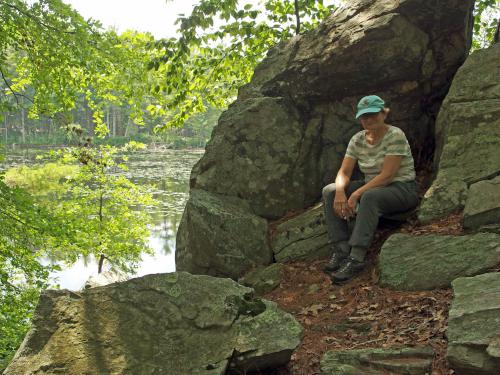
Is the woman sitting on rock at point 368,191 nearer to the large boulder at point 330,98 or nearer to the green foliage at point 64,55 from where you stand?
the large boulder at point 330,98

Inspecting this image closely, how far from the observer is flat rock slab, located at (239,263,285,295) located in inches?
241

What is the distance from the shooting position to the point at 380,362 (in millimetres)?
3422

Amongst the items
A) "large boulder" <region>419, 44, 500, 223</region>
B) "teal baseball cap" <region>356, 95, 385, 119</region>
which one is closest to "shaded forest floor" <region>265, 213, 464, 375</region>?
"large boulder" <region>419, 44, 500, 223</region>

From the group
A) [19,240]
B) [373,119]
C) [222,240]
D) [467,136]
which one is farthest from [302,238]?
[19,240]

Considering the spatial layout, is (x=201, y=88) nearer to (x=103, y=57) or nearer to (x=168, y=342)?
(x=103, y=57)

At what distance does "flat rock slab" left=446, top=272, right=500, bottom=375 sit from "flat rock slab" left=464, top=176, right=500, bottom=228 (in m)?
1.19

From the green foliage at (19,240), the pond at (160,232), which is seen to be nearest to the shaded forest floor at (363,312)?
the green foliage at (19,240)

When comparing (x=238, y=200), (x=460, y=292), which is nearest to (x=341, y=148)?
(x=238, y=200)

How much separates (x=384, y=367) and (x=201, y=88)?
9207 millimetres

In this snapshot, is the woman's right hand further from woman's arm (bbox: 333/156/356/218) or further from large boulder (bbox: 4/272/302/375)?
large boulder (bbox: 4/272/302/375)

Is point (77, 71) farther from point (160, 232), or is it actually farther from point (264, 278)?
point (160, 232)

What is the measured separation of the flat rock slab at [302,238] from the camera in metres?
6.45

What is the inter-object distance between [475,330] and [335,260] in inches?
102

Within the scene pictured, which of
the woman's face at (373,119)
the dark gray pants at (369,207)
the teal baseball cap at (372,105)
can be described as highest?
the teal baseball cap at (372,105)
